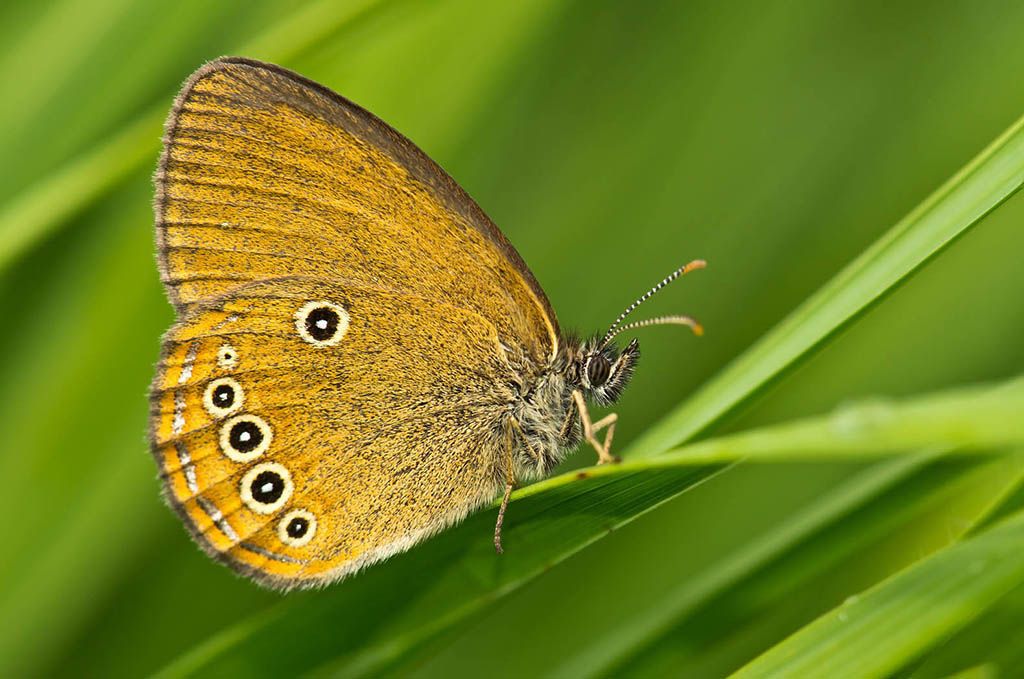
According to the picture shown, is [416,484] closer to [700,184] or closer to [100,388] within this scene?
[100,388]

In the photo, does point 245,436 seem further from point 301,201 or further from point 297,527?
point 301,201

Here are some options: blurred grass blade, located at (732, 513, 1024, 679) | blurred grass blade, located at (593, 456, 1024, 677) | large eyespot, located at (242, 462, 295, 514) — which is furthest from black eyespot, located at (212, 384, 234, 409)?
blurred grass blade, located at (732, 513, 1024, 679)

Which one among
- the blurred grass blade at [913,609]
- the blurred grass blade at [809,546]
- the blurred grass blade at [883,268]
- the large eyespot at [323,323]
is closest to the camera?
the blurred grass blade at [913,609]

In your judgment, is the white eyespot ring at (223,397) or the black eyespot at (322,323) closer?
the white eyespot ring at (223,397)

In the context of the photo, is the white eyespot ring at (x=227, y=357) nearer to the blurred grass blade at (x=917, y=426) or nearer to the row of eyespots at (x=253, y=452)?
the row of eyespots at (x=253, y=452)

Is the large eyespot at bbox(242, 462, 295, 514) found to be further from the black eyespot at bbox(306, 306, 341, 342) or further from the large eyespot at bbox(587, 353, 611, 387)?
the large eyespot at bbox(587, 353, 611, 387)

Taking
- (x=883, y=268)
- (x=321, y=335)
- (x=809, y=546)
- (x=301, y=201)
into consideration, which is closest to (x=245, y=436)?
(x=321, y=335)

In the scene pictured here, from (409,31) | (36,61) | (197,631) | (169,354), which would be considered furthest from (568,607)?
(36,61)

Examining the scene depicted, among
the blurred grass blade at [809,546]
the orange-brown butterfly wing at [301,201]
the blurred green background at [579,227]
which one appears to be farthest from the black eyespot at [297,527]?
the blurred grass blade at [809,546]
